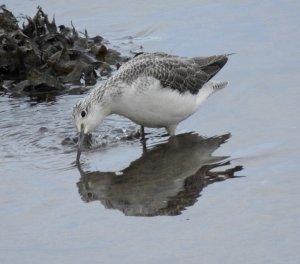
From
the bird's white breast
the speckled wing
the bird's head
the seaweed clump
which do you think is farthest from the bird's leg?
the seaweed clump

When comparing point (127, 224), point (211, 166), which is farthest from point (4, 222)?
point (211, 166)

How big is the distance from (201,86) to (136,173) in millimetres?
1603

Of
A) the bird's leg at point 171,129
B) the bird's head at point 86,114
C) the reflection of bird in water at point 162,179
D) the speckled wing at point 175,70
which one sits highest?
the speckled wing at point 175,70

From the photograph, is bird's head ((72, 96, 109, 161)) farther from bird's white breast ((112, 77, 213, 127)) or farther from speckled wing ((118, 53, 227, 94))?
speckled wing ((118, 53, 227, 94))

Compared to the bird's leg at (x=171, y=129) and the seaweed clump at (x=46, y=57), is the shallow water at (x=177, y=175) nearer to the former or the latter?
the bird's leg at (x=171, y=129)

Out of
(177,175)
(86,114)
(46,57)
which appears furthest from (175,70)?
(46,57)

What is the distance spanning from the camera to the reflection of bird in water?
327 inches

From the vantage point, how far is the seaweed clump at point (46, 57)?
11.4 meters

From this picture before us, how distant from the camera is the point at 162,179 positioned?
29.1 feet

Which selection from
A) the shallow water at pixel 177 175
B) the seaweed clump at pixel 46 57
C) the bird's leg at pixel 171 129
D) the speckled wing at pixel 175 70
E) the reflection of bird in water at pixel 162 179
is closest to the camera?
the shallow water at pixel 177 175

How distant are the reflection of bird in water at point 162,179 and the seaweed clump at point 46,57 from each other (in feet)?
7.21

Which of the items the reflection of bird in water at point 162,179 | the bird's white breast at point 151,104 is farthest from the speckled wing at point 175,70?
the reflection of bird in water at point 162,179

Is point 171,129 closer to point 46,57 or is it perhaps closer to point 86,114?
point 86,114

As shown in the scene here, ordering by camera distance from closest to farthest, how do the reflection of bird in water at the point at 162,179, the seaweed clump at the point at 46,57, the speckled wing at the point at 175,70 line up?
1. the reflection of bird in water at the point at 162,179
2. the speckled wing at the point at 175,70
3. the seaweed clump at the point at 46,57
